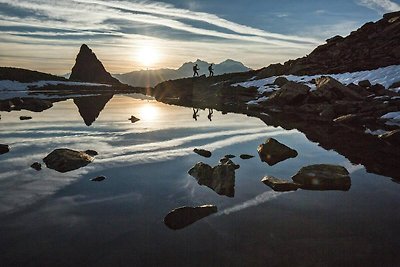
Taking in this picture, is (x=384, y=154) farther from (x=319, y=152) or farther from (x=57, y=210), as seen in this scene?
(x=57, y=210)

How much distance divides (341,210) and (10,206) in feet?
36.7

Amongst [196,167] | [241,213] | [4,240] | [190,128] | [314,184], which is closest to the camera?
[4,240]

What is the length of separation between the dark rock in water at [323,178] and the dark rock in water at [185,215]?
188 inches

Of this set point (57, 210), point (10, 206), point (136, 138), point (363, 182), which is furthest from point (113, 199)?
point (136, 138)

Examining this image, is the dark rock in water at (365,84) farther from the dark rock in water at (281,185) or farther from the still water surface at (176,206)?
the dark rock in water at (281,185)

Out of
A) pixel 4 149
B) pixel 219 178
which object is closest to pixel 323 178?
pixel 219 178

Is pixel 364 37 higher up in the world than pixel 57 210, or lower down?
higher up

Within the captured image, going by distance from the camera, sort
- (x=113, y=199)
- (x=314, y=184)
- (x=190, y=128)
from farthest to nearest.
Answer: (x=190, y=128) < (x=314, y=184) < (x=113, y=199)

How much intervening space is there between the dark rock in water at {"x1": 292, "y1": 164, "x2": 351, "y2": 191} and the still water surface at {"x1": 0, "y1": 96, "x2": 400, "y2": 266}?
49 centimetres

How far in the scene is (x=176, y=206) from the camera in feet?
36.9

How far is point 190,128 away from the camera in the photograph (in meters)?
29.3

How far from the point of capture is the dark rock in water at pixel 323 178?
13203 mm

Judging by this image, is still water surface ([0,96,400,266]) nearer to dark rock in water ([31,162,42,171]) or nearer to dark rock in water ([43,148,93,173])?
dark rock in water ([31,162,42,171])

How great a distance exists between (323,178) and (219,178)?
14.0 feet
